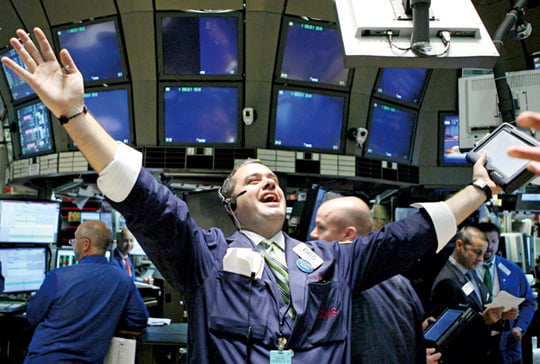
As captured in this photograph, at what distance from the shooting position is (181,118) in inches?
194

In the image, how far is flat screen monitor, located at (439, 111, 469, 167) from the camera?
231 inches

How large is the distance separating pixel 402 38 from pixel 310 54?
329 cm

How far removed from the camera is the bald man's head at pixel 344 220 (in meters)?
2.02

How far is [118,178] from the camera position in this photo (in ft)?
3.94

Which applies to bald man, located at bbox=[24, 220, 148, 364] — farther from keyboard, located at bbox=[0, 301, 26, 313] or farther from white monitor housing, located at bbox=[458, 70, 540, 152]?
white monitor housing, located at bbox=[458, 70, 540, 152]

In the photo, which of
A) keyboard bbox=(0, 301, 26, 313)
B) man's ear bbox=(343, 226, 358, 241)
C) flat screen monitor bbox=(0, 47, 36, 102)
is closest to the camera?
man's ear bbox=(343, 226, 358, 241)

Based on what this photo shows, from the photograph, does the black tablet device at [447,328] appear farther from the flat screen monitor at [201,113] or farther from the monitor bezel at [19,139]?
the monitor bezel at [19,139]

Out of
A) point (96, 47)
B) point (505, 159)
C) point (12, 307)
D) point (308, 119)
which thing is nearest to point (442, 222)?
point (505, 159)

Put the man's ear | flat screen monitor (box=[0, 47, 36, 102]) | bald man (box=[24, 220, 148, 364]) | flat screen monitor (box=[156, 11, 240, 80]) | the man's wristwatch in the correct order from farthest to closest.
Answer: flat screen monitor (box=[0, 47, 36, 102])
flat screen monitor (box=[156, 11, 240, 80])
bald man (box=[24, 220, 148, 364])
the man's ear
the man's wristwatch

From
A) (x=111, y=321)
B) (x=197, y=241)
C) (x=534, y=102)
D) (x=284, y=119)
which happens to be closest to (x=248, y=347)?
(x=197, y=241)

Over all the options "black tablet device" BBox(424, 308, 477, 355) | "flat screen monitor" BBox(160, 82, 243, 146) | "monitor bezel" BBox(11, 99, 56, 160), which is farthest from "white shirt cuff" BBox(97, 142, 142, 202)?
"monitor bezel" BBox(11, 99, 56, 160)

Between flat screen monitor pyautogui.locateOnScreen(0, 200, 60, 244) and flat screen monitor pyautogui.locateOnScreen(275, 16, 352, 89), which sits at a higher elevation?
flat screen monitor pyautogui.locateOnScreen(275, 16, 352, 89)

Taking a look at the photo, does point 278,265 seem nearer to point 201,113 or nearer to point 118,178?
point 118,178

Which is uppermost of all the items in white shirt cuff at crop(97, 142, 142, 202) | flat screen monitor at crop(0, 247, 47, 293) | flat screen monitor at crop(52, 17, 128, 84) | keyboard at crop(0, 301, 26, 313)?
flat screen monitor at crop(52, 17, 128, 84)
